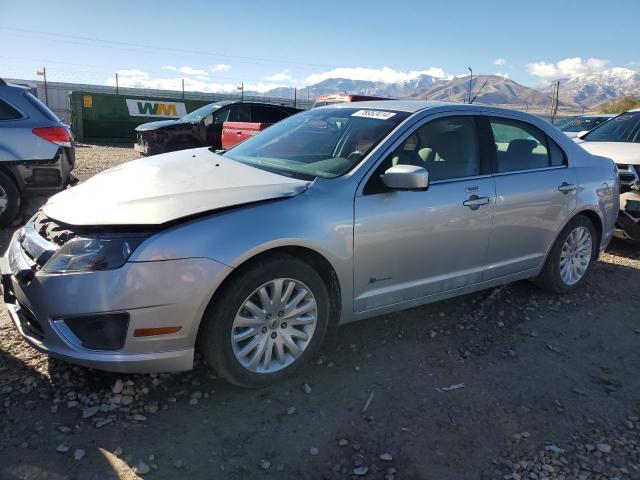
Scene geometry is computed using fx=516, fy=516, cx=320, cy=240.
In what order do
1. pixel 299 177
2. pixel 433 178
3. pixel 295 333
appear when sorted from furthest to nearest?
pixel 433 178
pixel 299 177
pixel 295 333

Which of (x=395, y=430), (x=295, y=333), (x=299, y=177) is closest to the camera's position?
(x=395, y=430)

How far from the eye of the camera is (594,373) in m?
3.45

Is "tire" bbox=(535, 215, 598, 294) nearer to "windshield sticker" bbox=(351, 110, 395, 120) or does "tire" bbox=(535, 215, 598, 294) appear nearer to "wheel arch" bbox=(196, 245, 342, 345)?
"windshield sticker" bbox=(351, 110, 395, 120)

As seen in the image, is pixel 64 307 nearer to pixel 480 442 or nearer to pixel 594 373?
pixel 480 442

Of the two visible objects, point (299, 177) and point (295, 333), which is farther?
point (299, 177)

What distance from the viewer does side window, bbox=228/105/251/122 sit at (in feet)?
43.6

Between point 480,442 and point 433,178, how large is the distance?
1.75m

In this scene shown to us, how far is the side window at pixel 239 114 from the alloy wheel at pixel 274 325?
11.0 meters

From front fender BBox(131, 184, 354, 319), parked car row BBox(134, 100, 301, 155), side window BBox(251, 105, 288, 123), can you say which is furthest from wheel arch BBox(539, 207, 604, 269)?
side window BBox(251, 105, 288, 123)

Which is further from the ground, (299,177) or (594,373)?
(299,177)

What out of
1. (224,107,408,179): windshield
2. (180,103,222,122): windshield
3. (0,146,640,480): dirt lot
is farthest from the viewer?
(180,103,222,122): windshield

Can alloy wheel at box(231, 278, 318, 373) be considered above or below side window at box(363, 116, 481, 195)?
below

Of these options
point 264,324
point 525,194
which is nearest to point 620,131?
point 525,194

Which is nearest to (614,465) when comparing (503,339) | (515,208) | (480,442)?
(480,442)
